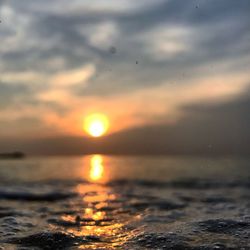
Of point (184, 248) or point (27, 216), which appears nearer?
point (184, 248)

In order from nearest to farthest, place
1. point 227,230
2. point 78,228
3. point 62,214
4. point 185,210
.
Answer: point 227,230
point 78,228
point 62,214
point 185,210

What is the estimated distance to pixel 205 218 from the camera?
39.5 feet

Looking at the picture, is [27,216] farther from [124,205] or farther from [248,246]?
[248,246]

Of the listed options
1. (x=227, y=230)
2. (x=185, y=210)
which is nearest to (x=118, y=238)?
(x=227, y=230)

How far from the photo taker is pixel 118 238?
9.29 m

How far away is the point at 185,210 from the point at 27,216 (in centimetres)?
590

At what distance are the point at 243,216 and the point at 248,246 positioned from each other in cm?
402

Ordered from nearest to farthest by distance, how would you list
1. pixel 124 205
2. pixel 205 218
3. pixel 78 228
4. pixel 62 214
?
pixel 78 228 < pixel 205 218 < pixel 62 214 < pixel 124 205

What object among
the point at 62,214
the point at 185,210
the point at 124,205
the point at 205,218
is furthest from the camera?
the point at 124,205

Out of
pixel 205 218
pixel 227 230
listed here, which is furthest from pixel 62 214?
pixel 227 230

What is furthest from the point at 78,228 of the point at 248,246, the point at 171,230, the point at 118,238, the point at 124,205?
the point at 124,205

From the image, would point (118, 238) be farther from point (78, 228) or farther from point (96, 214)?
point (96, 214)

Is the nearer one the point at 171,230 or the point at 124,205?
the point at 171,230

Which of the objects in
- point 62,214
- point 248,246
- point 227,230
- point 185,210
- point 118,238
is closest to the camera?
point 248,246
